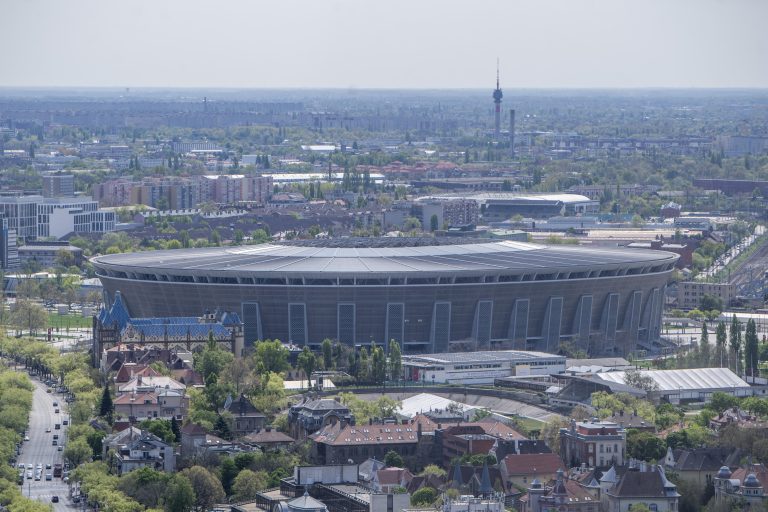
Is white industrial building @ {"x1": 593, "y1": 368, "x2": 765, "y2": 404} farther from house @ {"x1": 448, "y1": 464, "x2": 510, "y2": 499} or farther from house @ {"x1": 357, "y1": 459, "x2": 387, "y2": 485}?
house @ {"x1": 448, "y1": 464, "x2": 510, "y2": 499}

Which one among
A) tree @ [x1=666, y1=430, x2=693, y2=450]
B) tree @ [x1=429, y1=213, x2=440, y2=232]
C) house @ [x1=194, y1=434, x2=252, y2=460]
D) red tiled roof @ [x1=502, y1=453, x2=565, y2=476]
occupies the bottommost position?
tree @ [x1=429, y1=213, x2=440, y2=232]

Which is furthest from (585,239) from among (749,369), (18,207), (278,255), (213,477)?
(213,477)

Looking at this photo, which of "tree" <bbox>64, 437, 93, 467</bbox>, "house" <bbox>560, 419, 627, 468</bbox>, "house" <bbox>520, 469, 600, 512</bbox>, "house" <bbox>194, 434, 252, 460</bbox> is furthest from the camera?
"tree" <bbox>64, 437, 93, 467</bbox>

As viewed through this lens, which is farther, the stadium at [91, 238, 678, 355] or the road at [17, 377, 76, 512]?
the stadium at [91, 238, 678, 355]

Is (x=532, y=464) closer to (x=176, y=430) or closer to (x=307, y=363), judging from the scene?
(x=176, y=430)

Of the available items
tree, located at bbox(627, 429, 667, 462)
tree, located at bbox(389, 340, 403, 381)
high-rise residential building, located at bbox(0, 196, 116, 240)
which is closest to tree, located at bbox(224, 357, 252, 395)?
tree, located at bbox(389, 340, 403, 381)

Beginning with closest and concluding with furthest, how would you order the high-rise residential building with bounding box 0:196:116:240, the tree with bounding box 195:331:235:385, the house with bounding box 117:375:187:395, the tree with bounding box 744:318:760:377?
the house with bounding box 117:375:187:395
the tree with bounding box 195:331:235:385
the tree with bounding box 744:318:760:377
the high-rise residential building with bounding box 0:196:116:240

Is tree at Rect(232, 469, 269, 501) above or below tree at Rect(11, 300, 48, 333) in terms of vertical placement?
above

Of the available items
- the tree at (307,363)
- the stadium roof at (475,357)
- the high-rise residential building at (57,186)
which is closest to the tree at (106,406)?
the tree at (307,363)
